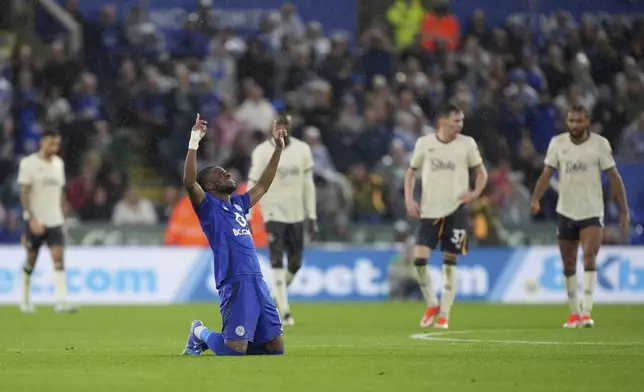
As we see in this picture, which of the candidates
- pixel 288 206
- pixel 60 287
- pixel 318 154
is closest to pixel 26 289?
pixel 60 287

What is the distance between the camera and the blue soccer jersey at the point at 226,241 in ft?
37.6

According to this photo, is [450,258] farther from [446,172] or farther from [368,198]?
[368,198]

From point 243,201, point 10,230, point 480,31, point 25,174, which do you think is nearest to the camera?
point 243,201

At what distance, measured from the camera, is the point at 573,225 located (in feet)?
54.5

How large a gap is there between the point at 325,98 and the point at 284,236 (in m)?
10.1

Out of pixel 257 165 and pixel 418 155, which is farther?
pixel 257 165

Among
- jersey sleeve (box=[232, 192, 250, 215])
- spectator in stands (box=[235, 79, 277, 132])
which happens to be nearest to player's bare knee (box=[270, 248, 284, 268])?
jersey sleeve (box=[232, 192, 250, 215])

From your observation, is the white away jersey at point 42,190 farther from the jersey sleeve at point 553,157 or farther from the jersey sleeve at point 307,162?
the jersey sleeve at point 553,157

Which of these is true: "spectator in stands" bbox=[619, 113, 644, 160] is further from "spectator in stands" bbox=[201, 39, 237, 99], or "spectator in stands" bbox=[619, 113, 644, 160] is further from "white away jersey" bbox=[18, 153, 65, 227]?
"white away jersey" bbox=[18, 153, 65, 227]

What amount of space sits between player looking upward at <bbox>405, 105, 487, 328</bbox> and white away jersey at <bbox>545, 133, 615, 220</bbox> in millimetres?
1022

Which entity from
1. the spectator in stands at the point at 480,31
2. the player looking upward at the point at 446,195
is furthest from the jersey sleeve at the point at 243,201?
the spectator in stands at the point at 480,31

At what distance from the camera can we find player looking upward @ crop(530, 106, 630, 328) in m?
16.4

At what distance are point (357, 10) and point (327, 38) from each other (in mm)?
1212

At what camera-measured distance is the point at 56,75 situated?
27.6 metres
